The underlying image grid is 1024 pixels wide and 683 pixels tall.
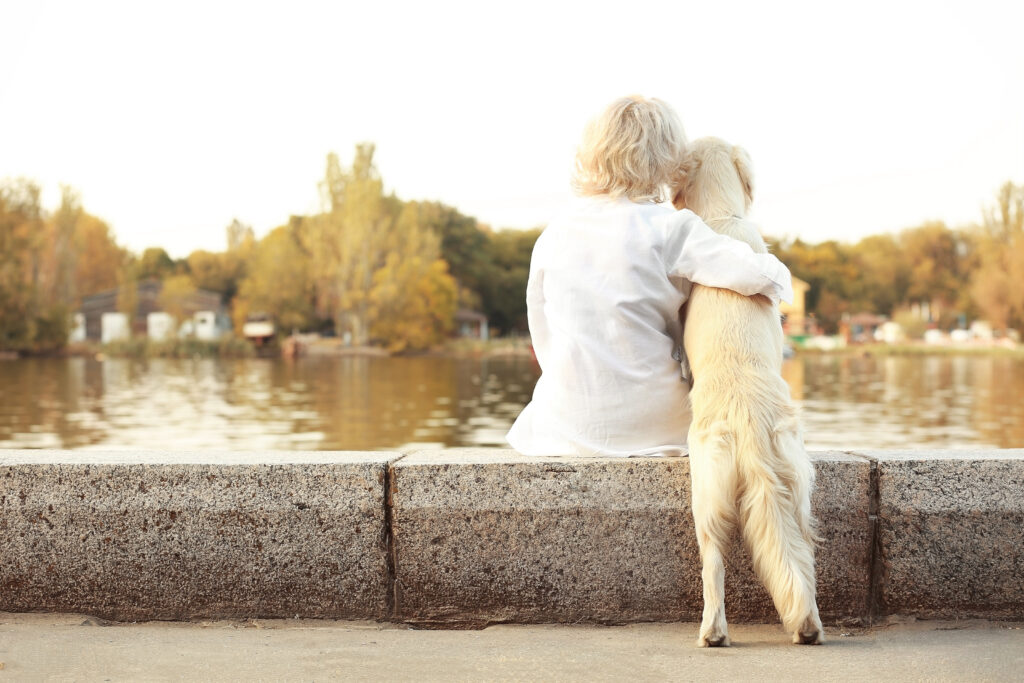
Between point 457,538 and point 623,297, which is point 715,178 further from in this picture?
point 457,538

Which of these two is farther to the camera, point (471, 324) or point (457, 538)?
point (471, 324)

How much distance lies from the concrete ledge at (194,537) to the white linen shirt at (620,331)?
662mm

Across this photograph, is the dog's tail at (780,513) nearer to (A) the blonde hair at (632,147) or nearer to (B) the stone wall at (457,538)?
(B) the stone wall at (457,538)

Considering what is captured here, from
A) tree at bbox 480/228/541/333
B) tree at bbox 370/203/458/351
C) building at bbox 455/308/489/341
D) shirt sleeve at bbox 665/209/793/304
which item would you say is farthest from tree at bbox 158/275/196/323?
shirt sleeve at bbox 665/209/793/304

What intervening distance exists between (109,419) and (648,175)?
2682 cm

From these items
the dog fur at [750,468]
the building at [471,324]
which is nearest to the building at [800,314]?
the building at [471,324]

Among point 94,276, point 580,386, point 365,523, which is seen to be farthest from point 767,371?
point 94,276

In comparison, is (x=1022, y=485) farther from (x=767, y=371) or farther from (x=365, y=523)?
(x=365, y=523)

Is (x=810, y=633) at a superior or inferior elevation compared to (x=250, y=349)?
superior

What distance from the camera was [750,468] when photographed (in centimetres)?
331

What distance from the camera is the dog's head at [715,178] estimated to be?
376 cm

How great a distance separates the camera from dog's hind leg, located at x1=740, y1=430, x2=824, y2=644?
3.23 m

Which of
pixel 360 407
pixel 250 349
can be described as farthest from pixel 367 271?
pixel 360 407

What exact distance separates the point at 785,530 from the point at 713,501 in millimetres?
224
